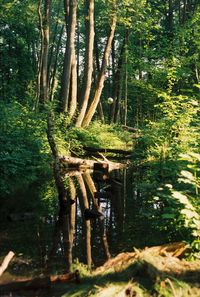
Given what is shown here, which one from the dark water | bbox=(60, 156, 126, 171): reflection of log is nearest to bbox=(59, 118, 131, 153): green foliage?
bbox=(60, 156, 126, 171): reflection of log

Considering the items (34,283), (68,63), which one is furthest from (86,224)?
(68,63)

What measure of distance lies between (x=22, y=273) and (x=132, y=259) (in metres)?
1.71

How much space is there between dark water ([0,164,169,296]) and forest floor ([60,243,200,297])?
1148 mm

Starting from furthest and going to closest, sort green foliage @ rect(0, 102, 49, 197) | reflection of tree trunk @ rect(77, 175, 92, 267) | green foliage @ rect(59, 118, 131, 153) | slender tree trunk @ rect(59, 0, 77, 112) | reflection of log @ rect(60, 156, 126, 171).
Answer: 1. slender tree trunk @ rect(59, 0, 77, 112)
2. green foliage @ rect(59, 118, 131, 153)
3. reflection of log @ rect(60, 156, 126, 171)
4. green foliage @ rect(0, 102, 49, 197)
5. reflection of tree trunk @ rect(77, 175, 92, 267)

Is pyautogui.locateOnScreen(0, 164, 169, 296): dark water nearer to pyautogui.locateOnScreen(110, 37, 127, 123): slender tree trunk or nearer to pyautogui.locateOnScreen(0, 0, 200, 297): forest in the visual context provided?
pyautogui.locateOnScreen(0, 0, 200, 297): forest

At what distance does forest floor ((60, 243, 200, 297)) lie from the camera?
4434 mm

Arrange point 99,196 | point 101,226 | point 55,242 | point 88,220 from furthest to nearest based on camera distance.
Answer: point 99,196 → point 88,220 → point 101,226 → point 55,242

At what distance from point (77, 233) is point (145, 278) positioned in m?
3.28

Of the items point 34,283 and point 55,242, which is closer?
point 34,283

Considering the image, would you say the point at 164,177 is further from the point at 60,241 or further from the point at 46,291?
the point at 46,291

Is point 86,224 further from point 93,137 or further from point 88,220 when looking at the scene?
point 93,137

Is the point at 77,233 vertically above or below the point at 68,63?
below

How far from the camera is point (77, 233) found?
7832 millimetres

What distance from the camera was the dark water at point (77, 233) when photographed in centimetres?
644
